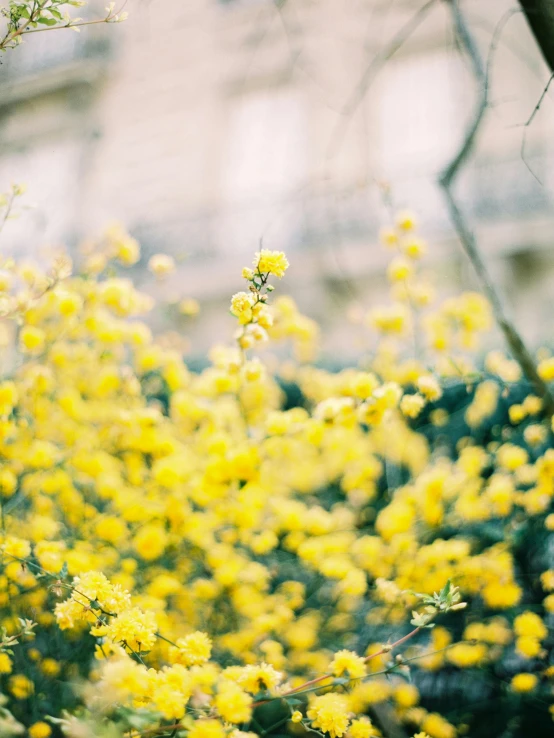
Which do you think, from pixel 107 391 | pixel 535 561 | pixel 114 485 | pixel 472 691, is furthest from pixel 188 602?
pixel 535 561

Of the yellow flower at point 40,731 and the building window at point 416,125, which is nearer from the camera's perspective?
the yellow flower at point 40,731

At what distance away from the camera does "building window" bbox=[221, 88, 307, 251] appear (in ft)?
25.5

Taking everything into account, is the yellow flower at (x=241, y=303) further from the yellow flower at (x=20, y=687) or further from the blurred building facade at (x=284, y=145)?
the blurred building facade at (x=284, y=145)

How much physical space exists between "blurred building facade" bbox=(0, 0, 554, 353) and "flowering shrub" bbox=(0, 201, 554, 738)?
3.55m

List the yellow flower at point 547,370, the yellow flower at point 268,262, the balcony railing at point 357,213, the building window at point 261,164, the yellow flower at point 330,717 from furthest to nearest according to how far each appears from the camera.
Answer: the building window at point 261,164 < the balcony railing at point 357,213 < the yellow flower at point 547,370 < the yellow flower at point 268,262 < the yellow flower at point 330,717

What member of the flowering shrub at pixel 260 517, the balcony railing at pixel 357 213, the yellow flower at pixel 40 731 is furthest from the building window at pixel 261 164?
the yellow flower at pixel 40 731

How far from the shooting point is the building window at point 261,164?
7781mm

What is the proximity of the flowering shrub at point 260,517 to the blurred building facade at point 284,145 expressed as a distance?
3.55 meters

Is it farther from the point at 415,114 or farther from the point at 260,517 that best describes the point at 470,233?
the point at 415,114

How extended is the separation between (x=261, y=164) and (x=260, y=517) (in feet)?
22.4

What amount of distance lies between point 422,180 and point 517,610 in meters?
5.64

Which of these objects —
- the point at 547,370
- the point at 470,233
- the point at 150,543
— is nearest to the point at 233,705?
the point at 150,543

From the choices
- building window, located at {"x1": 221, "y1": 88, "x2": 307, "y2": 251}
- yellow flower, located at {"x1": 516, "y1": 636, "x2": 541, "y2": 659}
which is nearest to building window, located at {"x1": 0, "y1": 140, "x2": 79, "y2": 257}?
yellow flower, located at {"x1": 516, "y1": 636, "x2": 541, "y2": 659}

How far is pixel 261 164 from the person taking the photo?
8406 mm
